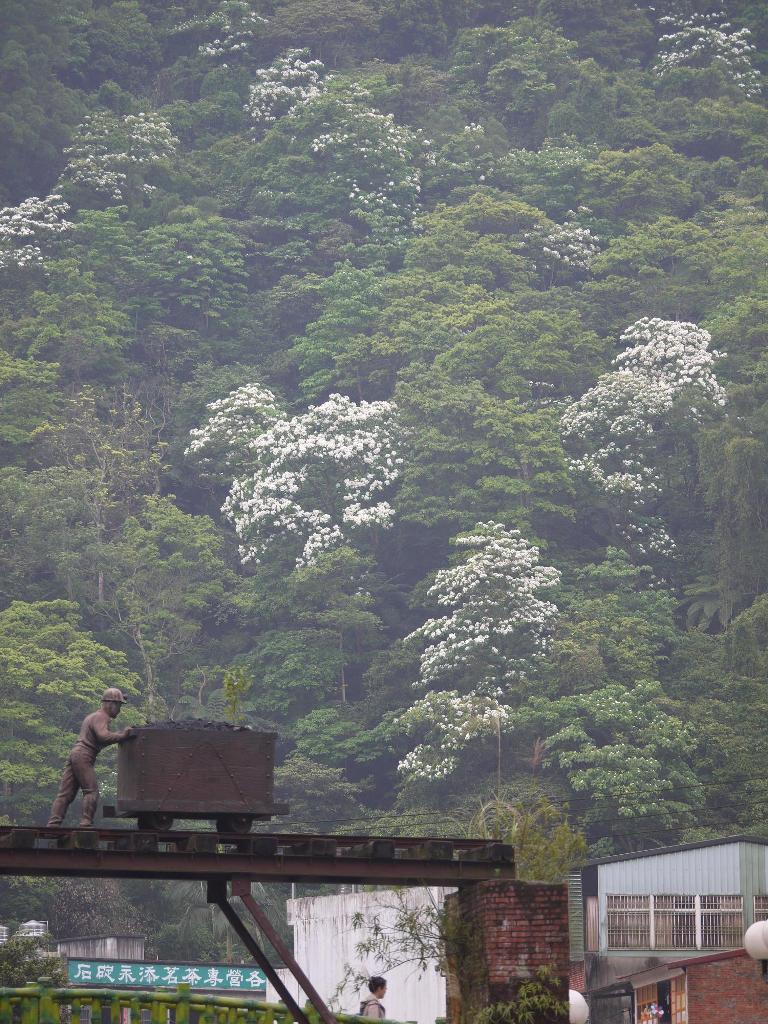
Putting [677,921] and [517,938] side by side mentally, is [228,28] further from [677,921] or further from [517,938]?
[517,938]

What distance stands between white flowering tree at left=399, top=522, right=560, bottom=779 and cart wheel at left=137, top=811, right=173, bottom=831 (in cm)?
4416

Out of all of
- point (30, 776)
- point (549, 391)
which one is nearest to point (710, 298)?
point (549, 391)

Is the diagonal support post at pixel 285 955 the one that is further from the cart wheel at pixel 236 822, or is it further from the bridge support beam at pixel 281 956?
the cart wheel at pixel 236 822

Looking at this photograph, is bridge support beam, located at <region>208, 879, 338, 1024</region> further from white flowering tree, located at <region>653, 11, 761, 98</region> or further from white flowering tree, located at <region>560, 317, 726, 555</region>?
white flowering tree, located at <region>653, 11, 761, 98</region>

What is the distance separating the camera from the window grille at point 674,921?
124 feet

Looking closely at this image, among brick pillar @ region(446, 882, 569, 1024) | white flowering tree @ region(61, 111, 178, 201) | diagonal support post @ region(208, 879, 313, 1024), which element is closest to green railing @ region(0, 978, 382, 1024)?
diagonal support post @ region(208, 879, 313, 1024)

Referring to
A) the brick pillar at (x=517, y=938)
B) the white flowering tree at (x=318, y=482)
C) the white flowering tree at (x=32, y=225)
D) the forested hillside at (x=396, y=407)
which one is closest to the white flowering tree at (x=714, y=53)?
the forested hillside at (x=396, y=407)

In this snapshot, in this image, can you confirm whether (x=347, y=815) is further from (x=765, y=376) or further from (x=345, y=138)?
(x=345, y=138)

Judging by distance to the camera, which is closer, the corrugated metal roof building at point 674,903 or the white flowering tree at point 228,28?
the corrugated metal roof building at point 674,903

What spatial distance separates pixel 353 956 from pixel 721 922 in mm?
8259

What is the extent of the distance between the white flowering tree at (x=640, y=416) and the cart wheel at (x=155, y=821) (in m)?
57.0

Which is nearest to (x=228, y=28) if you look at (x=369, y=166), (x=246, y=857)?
(x=369, y=166)

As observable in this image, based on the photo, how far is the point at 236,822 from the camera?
51.5 feet

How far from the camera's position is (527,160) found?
311 feet
